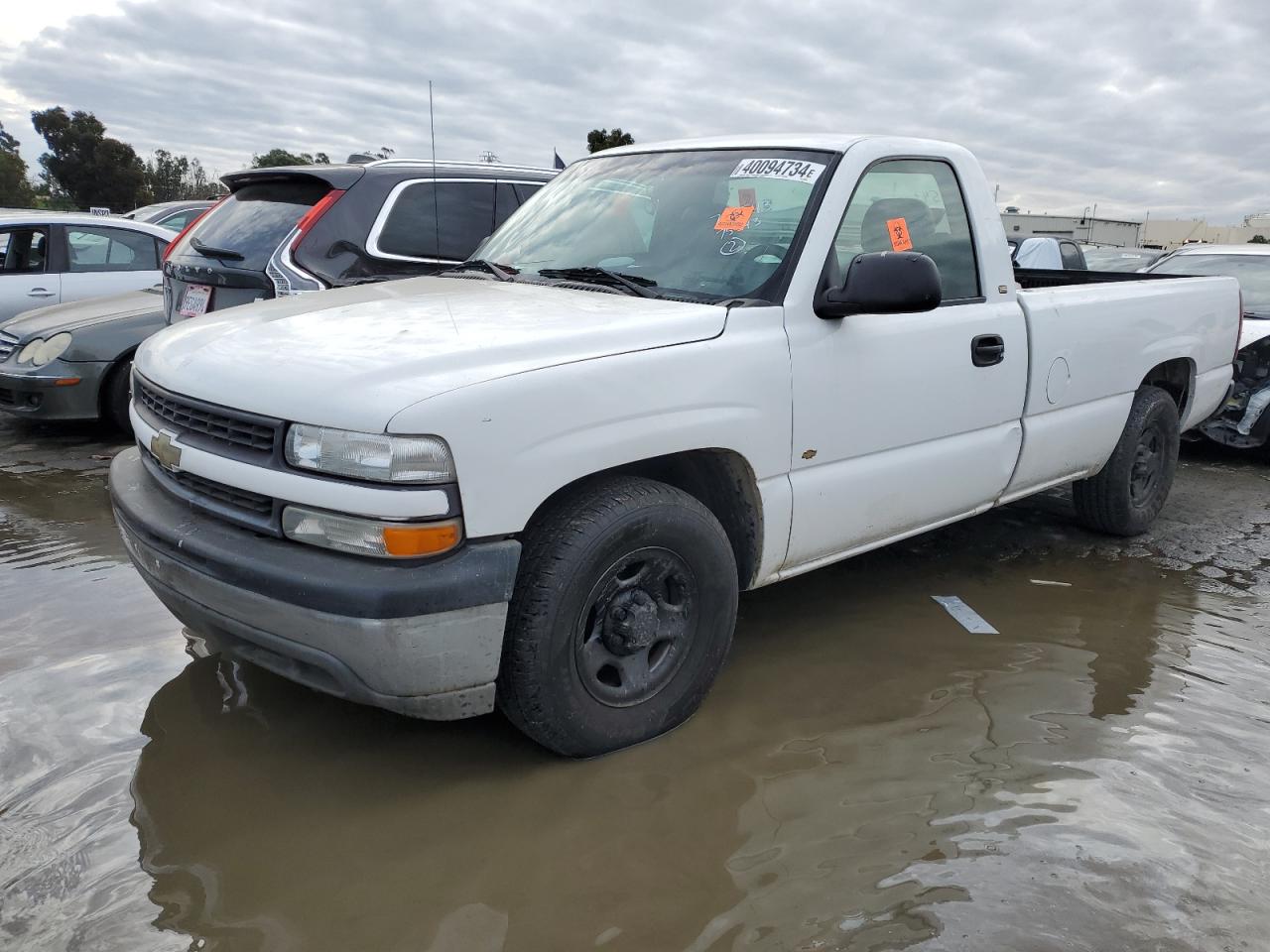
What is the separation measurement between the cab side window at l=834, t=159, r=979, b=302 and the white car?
6.79m

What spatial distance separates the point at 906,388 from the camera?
363 centimetres

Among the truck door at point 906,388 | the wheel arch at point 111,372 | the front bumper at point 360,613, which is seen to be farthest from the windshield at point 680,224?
the wheel arch at point 111,372

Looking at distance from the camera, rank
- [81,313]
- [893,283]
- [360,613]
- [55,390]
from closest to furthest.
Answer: [360,613] → [893,283] → [55,390] → [81,313]

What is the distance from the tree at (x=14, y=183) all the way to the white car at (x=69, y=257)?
28.4m

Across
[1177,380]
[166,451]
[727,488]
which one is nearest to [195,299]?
[166,451]

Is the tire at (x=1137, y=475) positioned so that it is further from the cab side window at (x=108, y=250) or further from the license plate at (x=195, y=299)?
the cab side window at (x=108, y=250)

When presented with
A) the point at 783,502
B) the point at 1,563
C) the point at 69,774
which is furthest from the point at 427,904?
the point at 1,563

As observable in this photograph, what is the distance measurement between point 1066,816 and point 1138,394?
9.85 ft

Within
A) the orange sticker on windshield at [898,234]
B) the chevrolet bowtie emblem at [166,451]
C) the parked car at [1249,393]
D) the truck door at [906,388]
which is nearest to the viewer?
the chevrolet bowtie emblem at [166,451]

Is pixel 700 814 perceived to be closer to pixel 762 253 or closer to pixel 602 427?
pixel 602 427

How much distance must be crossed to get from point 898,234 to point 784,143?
1.79 ft

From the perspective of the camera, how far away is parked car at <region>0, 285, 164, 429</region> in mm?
6492

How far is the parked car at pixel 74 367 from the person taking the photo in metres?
6.49

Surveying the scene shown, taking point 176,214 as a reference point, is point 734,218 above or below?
below
